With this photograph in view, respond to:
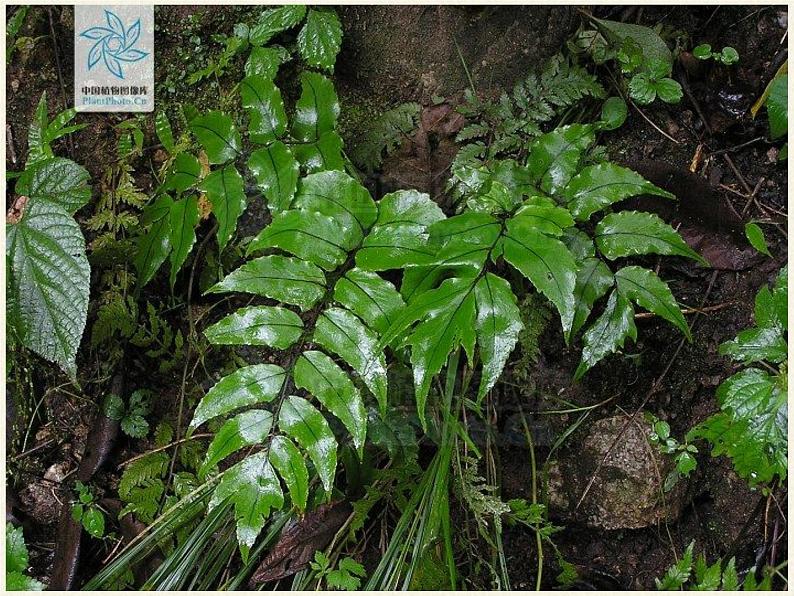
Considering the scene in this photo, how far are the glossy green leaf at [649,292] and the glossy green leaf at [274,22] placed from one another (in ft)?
4.31

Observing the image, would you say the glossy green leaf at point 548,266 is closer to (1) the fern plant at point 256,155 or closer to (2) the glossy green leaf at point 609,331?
(2) the glossy green leaf at point 609,331

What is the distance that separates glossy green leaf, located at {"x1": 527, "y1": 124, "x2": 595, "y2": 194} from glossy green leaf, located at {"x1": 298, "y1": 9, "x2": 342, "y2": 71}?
732mm

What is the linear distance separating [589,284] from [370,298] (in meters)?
0.64

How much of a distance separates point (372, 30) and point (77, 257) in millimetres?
1216

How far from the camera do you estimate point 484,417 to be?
2.35 meters

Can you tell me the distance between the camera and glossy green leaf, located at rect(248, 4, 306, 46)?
2.32 m

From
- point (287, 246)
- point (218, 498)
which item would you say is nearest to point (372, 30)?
point (287, 246)

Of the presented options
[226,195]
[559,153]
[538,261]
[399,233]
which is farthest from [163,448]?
[559,153]

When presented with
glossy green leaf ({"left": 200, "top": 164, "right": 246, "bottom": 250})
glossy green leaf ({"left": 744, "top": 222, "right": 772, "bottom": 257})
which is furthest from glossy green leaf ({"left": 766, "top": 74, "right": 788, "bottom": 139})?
glossy green leaf ({"left": 200, "top": 164, "right": 246, "bottom": 250})

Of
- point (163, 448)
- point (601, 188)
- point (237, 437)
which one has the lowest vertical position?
point (163, 448)

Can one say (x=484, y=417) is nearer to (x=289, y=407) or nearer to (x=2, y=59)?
(x=289, y=407)

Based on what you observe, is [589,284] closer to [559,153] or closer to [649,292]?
[649,292]

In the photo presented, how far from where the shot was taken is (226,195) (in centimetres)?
211

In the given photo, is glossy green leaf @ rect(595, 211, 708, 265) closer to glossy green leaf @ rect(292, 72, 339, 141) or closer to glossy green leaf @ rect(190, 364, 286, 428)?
glossy green leaf @ rect(292, 72, 339, 141)
